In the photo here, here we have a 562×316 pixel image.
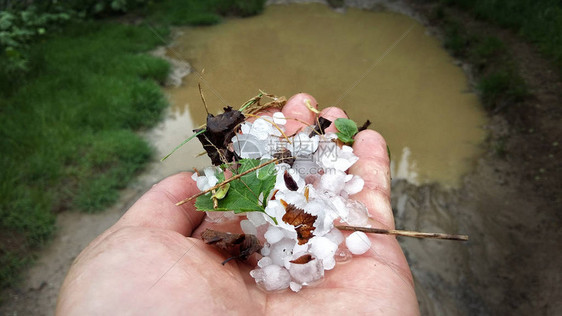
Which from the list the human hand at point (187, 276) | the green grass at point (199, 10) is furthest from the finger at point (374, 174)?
the green grass at point (199, 10)

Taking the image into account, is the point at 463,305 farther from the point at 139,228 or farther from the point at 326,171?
the point at 139,228

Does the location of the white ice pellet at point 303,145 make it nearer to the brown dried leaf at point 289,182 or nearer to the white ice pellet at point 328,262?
the brown dried leaf at point 289,182

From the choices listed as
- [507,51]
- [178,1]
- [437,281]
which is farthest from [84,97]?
[507,51]

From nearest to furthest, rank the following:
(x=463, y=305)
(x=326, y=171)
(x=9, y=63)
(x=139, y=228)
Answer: (x=139, y=228) → (x=326, y=171) → (x=463, y=305) → (x=9, y=63)

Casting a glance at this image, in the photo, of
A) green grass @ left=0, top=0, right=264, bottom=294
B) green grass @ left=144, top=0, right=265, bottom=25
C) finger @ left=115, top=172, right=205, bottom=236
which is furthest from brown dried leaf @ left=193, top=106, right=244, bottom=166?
green grass @ left=144, top=0, right=265, bottom=25

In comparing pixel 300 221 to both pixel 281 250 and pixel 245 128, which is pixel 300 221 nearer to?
pixel 281 250
